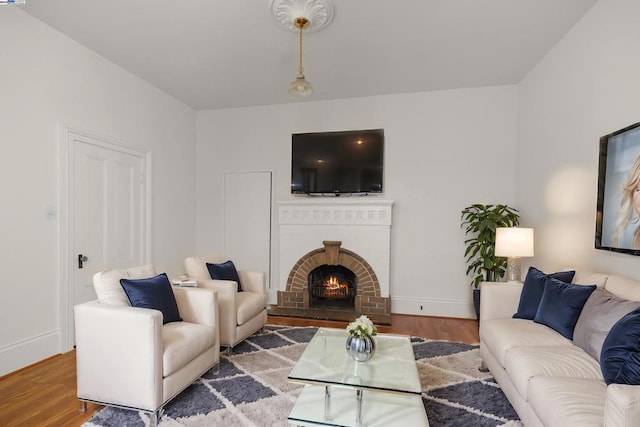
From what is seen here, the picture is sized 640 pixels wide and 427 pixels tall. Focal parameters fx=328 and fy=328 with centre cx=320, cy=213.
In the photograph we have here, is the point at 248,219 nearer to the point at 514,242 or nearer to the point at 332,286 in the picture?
the point at 332,286

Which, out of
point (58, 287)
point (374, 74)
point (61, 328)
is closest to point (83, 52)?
point (58, 287)

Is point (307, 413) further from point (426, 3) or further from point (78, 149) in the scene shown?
point (78, 149)

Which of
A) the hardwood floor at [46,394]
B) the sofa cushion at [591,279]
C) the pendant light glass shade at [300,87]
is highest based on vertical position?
the pendant light glass shade at [300,87]

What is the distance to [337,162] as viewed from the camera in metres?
4.59

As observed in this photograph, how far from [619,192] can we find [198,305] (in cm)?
320

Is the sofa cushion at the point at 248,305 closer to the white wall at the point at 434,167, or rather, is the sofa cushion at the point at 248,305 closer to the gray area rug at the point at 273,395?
the gray area rug at the point at 273,395

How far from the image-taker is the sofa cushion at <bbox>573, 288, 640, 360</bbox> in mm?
1770

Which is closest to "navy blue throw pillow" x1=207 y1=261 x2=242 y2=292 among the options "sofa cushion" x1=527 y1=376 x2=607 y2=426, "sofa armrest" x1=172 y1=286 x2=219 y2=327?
"sofa armrest" x1=172 y1=286 x2=219 y2=327

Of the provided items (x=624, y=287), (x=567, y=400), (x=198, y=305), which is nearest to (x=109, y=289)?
(x=198, y=305)

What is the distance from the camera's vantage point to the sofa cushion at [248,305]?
3.11 m

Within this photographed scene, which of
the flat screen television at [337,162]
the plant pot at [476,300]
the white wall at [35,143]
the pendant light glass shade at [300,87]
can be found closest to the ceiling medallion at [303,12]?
the pendant light glass shade at [300,87]

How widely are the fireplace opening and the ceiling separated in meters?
2.52

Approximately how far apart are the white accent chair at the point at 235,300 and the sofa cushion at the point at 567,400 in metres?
2.29

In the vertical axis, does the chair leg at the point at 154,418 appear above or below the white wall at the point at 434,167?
below
